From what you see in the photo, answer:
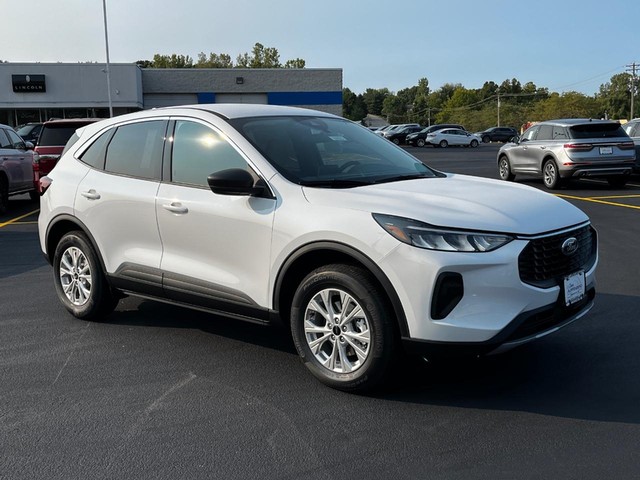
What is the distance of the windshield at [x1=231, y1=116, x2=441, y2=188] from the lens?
456cm

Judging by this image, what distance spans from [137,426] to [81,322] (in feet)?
7.56

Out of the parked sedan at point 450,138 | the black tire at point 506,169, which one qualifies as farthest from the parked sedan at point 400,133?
the black tire at point 506,169

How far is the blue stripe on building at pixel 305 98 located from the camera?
181 ft

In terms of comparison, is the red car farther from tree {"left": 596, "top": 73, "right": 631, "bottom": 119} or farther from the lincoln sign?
tree {"left": 596, "top": 73, "right": 631, "bottom": 119}

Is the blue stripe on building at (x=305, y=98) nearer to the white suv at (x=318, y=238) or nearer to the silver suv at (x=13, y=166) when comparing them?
the silver suv at (x=13, y=166)

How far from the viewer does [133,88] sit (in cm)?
Answer: 4894

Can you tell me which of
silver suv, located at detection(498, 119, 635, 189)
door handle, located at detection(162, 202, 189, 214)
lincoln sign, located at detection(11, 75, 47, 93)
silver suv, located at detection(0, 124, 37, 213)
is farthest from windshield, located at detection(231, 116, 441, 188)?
lincoln sign, located at detection(11, 75, 47, 93)

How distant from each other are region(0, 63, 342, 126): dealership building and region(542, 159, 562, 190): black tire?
38.7m

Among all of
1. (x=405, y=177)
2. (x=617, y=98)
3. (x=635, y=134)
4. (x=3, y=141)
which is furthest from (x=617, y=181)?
(x=617, y=98)

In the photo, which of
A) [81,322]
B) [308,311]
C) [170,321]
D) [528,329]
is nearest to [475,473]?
[528,329]

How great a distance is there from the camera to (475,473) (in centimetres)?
319

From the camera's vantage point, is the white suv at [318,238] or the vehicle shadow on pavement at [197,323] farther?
the vehicle shadow on pavement at [197,323]

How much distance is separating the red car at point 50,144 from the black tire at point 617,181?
11.9 metres

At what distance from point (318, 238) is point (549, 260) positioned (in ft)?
4.45
